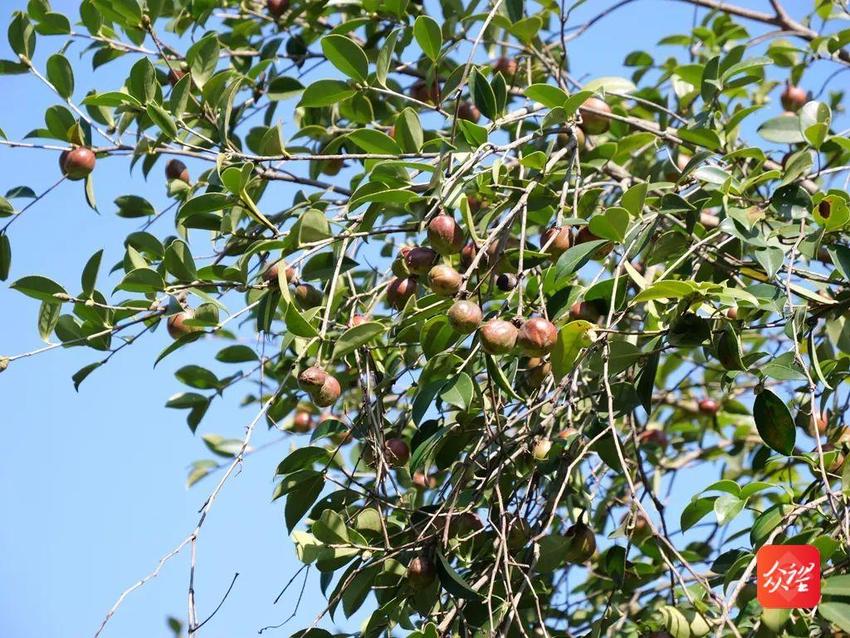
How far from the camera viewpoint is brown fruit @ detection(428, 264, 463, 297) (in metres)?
1.33

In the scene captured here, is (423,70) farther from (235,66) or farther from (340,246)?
(340,246)

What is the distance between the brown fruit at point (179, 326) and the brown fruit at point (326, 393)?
0.29m

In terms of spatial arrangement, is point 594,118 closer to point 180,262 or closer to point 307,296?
point 307,296

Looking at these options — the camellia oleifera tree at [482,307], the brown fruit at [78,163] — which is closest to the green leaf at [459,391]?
the camellia oleifera tree at [482,307]

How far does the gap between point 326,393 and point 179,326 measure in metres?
0.33

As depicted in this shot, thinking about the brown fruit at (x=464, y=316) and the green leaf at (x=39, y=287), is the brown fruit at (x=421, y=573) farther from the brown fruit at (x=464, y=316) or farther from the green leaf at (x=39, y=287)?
the green leaf at (x=39, y=287)

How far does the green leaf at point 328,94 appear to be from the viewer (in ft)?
5.47

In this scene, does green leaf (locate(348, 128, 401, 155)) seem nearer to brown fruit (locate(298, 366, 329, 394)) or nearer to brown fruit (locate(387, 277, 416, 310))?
brown fruit (locate(387, 277, 416, 310))

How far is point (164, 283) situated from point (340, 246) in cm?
27

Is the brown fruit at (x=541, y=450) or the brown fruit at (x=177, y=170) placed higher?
the brown fruit at (x=177, y=170)

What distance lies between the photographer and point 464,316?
127cm

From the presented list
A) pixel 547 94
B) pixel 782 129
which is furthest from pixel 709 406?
pixel 547 94

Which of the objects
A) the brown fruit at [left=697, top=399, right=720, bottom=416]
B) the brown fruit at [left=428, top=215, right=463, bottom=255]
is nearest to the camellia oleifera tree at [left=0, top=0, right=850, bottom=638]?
the brown fruit at [left=428, top=215, right=463, bottom=255]

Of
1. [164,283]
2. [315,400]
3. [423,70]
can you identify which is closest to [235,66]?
[423,70]
